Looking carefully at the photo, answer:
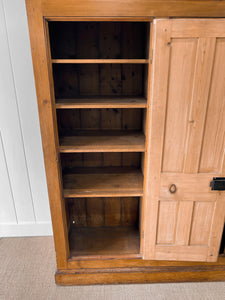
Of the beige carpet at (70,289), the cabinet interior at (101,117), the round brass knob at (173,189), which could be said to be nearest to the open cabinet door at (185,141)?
the round brass knob at (173,189)

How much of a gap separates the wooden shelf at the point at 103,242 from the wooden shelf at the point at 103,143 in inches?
34.4

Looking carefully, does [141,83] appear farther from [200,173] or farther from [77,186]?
[77,186]

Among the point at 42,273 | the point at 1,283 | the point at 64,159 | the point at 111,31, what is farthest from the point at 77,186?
the point at 111,31

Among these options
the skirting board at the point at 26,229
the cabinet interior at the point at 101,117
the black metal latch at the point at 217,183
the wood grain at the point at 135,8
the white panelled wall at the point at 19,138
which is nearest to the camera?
the wood grain at the point at 135,8

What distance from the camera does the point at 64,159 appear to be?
1.86 meters

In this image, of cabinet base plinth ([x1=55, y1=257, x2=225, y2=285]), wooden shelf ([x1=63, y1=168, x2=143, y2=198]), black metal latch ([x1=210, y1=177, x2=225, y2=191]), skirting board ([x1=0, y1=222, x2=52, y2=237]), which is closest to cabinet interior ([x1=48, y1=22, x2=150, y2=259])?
wooden shelf ([x1=63, y1=168, x2=143, y2=198])

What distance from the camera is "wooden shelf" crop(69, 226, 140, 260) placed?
1.73m

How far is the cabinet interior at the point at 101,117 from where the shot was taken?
5.09 feet

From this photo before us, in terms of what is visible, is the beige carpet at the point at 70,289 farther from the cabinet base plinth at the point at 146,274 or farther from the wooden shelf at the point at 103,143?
the wooden shelf at the point at 103,143

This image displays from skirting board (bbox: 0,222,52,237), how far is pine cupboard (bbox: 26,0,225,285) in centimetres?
35

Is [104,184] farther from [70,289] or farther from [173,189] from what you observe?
[70,289]

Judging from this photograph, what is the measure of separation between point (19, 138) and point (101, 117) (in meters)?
0.78

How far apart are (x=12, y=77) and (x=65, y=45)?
53 cm

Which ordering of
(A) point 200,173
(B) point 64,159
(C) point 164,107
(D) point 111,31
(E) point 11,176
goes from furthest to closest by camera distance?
(E) point 11,176 → (B) point 64,159 → (D) point 111,31 → (A) point 200,173 → (C) point 164,107
